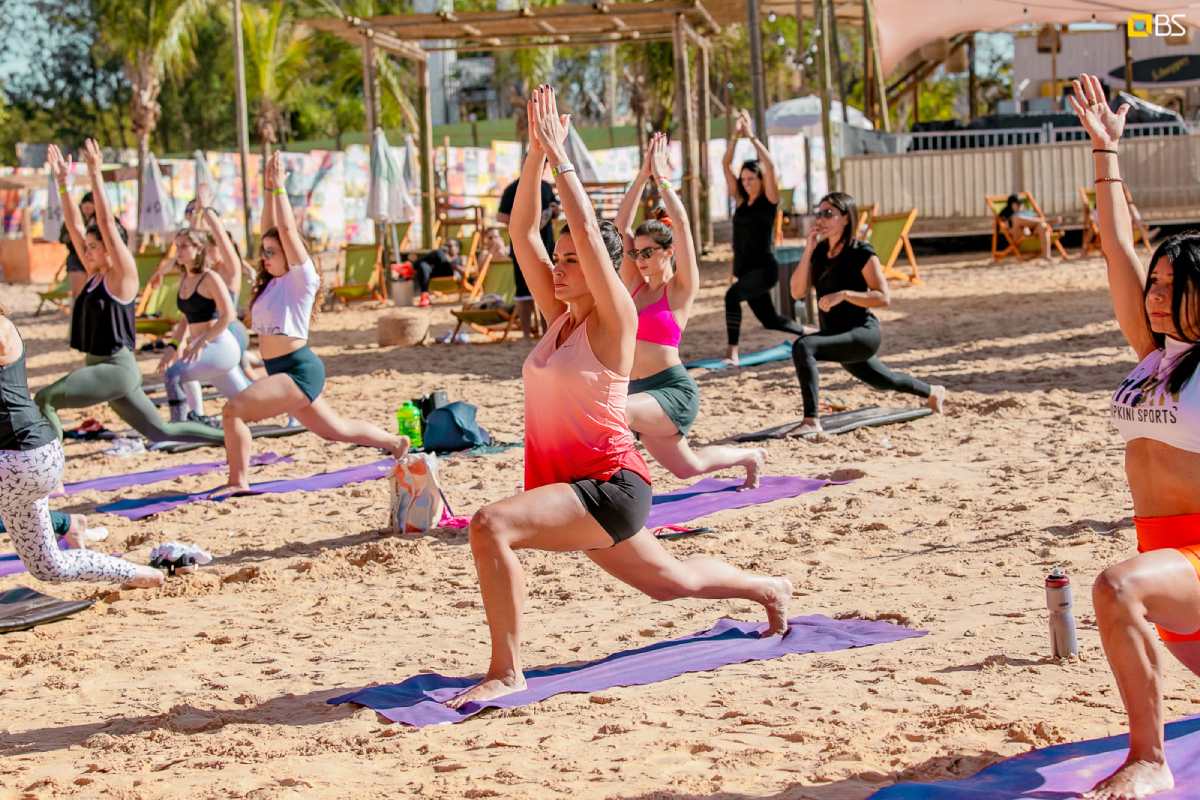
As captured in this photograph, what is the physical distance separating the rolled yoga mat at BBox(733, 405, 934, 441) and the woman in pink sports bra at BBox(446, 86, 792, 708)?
5.08m

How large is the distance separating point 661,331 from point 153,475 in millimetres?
4280

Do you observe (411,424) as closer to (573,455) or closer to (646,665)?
(646,665)

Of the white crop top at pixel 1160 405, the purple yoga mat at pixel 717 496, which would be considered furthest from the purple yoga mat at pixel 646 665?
the purple yoga mat at pixel 717 496

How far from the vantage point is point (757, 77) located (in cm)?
1500

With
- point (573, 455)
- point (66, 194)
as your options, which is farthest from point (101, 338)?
point (573, 455)

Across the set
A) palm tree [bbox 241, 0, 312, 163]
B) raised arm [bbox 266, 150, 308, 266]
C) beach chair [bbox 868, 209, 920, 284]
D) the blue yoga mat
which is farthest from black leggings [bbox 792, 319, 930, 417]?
palm tree [bbox 241, 0, 312, 163]

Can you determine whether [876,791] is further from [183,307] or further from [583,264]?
[183,307]

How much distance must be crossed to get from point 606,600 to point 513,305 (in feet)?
34.5

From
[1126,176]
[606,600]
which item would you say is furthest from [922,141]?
[606,600]

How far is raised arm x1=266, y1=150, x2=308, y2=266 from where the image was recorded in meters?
8.39

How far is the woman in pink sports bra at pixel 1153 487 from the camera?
11.2ft

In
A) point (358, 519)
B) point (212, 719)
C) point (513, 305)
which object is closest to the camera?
point (212, 719)

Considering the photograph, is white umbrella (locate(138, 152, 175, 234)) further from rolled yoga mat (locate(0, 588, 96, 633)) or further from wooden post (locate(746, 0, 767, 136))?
rolled yoga mat (locate(0, 588, 96, 633))

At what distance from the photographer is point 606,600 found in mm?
6156
